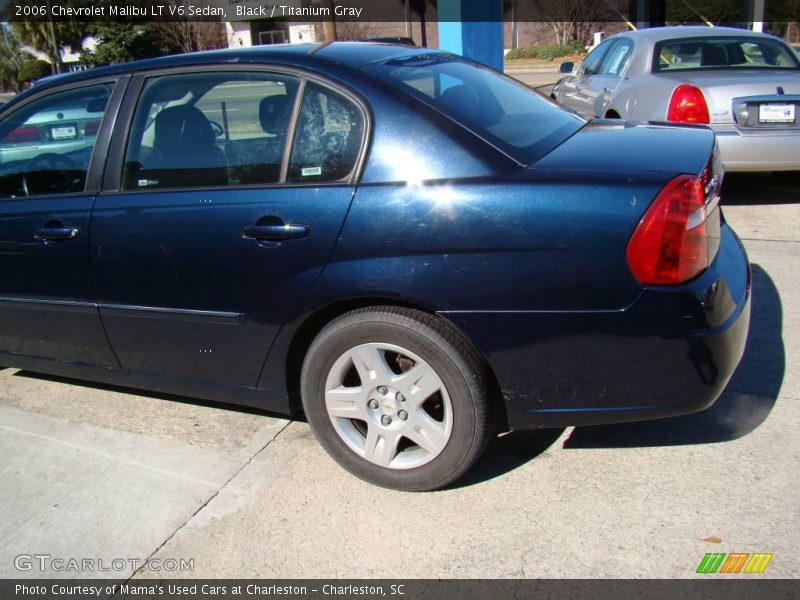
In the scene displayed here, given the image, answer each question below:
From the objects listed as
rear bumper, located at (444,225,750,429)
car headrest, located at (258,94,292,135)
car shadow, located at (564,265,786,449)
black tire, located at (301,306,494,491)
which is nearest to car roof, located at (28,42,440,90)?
car headrest, located at (258,94,292,135)

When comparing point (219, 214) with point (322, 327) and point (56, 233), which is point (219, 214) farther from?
point (56, 233)

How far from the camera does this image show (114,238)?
3.21m

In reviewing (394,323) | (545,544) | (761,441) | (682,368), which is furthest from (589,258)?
(761,441)

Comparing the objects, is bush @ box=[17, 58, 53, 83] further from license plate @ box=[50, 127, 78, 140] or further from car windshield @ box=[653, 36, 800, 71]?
license plate @ box=[50, 127, 78, 140]

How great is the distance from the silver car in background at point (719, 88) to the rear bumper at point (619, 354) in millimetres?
3815

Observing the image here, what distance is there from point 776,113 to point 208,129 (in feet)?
15.7

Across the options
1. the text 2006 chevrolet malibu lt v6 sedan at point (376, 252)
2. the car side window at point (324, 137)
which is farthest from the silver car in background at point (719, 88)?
the car side window at point (324, 137)

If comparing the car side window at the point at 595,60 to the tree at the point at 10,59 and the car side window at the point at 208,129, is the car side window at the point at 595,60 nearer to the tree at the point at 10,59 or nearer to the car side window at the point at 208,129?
the car side window at the point at 208,129

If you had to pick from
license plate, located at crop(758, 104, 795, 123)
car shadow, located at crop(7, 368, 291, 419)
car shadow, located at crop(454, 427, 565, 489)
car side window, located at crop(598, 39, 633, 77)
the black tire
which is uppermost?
car side window, located at crop(598, 39, 633, 77)

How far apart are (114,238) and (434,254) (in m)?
1.50

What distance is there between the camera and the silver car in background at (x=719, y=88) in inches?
234

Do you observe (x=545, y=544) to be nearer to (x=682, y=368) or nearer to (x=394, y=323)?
(x=682, y=368)

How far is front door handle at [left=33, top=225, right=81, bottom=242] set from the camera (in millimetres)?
3314

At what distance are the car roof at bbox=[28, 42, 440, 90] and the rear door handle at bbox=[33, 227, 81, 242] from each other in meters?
0.73
